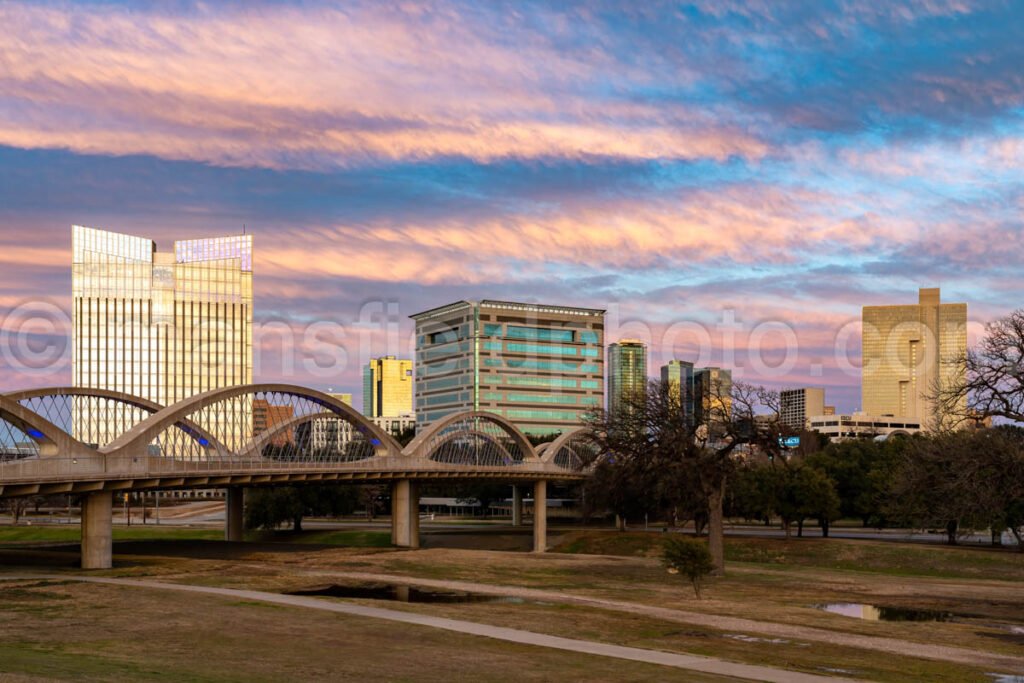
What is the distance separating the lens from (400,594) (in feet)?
147

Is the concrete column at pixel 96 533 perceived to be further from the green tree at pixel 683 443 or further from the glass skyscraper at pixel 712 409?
the glass skyscraper at pixel 712 409

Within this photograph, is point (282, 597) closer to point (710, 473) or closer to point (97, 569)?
point (97, 569)

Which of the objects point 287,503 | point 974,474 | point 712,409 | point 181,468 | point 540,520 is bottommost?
point 540,520

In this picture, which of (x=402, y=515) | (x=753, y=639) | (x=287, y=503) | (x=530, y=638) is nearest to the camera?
(x=530, y=638)

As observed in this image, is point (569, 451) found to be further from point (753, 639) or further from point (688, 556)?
point (753, 639)

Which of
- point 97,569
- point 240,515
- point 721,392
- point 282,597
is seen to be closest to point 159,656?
point 282,597

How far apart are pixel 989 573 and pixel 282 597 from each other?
47.4m

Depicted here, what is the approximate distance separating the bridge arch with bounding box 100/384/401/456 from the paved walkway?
15.6 meters

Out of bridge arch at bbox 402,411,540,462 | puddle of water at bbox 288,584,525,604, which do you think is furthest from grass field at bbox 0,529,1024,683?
bridge arch at bbox 402,411,540,462

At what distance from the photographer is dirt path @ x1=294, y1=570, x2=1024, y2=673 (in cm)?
3024

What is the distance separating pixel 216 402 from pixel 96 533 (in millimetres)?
18776

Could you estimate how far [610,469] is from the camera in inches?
2731

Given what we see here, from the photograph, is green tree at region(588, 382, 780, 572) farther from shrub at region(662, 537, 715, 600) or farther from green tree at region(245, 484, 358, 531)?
green tree at region(245, 484, 358, 531)

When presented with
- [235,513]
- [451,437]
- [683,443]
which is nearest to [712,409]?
[683,443]
